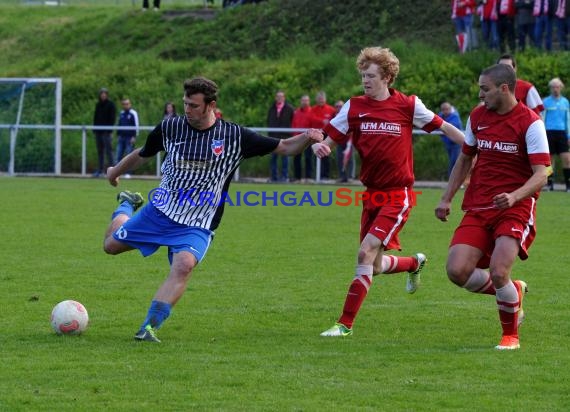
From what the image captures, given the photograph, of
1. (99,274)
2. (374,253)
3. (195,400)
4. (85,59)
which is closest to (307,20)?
(85,59)

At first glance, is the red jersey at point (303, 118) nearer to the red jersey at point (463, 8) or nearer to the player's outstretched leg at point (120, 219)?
the red jersey at point (463, 8)

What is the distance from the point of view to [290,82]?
31.4 metres

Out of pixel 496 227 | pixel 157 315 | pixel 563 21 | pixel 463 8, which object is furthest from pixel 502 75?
pixel 463 8

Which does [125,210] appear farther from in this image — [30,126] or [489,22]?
[489,22]

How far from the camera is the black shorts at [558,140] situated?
22.0 meters

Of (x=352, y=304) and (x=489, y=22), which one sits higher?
(x=489, y=22)

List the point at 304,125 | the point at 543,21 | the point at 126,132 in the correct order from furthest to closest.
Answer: the point at 126,132, the point at 543,21, the point at 304,125

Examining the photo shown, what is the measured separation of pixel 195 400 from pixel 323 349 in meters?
1.69

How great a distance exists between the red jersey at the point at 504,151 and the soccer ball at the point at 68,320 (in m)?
2.71

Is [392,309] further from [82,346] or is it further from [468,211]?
[82,346]

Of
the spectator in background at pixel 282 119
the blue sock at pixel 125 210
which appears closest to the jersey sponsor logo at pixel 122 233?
the blue sock at pixel 125 210

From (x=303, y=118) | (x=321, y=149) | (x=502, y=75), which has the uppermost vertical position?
(x=502, y=75)

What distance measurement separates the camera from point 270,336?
824cm

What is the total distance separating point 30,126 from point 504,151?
2145 centimetres
